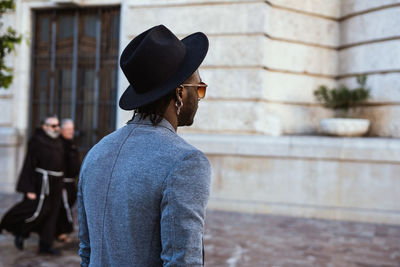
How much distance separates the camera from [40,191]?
5.91 m

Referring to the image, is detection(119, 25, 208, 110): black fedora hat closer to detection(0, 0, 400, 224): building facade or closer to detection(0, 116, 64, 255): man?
detection(0, 116, 64, 255): man

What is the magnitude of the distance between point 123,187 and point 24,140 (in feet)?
31.6

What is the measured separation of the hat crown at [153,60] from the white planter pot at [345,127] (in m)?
7.35

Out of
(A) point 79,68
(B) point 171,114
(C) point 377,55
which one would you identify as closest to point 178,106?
(B) point 171,114

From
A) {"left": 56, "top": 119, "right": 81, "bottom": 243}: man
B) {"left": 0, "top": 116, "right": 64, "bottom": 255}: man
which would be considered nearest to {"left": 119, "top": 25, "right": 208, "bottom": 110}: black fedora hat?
{"left": 0, "top": 116, "right": 64, "bottom": 255}: man

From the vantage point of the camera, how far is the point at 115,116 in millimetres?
9938

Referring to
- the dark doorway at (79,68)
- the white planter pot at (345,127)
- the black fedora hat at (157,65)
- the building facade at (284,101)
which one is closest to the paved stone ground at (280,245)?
the building facade at (284,101)

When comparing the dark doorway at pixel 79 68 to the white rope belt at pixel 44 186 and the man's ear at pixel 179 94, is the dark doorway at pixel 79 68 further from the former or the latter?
the man's ear at pixel 179 94

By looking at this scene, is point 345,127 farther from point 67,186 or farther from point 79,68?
point 79,68

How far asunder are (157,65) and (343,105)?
8178 mm

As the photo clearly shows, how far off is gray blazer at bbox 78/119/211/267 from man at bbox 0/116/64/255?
463 centimetres

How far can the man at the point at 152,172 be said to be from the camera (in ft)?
4.32

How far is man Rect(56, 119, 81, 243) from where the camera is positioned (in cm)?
625

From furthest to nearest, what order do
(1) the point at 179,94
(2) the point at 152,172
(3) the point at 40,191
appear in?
(3) the point at 40,191 → (1) the point at 179,94 → (2) the point at 152,172
